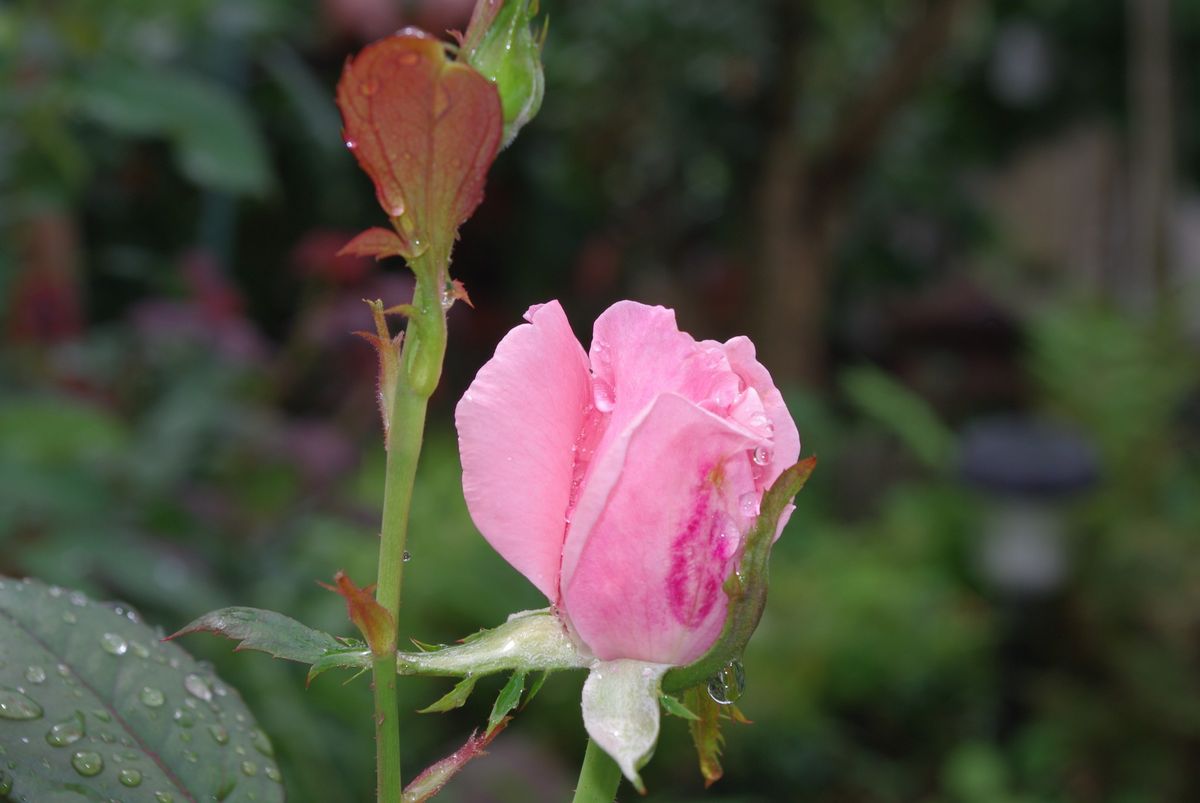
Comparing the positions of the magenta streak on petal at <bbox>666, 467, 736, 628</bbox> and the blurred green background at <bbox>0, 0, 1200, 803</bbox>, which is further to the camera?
the blurred green background at <bbox>0, 0, 1200, 803</bbox>

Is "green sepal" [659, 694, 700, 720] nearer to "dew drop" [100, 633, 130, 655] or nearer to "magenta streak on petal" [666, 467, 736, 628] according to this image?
"magenta streak on petal" [666, 467, 736, 628]

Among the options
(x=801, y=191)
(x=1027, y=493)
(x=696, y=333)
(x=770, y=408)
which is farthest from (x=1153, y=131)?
(x=770, y=408)

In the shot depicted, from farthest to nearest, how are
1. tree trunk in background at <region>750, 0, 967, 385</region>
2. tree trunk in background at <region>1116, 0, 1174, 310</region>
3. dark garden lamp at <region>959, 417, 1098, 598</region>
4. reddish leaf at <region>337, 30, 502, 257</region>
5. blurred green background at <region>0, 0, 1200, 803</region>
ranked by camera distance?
tree trunk in background at <region>1116, 0, 1174, 310</region> → tree trunk in background at <region>750, 0, 967, 385</region> → dark garden lamp at <region>959, 417, 1098, 598</region> → blurred green background at <region>0, 0, 1200, 803</region> → reddish leaf at <region>337, 30, 502, 257</region>

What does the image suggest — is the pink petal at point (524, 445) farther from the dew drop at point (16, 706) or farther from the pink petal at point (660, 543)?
the dew drop at point (16, 706)

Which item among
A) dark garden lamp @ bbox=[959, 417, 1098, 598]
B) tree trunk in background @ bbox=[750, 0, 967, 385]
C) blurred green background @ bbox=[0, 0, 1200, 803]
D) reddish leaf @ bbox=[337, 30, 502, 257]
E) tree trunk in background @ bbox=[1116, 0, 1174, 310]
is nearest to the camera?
reddish leaf @ bbox=[337, 30, 502, 257]

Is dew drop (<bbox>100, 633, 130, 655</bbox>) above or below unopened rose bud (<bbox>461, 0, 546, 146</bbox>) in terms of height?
below

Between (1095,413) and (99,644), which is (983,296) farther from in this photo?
(99,644)

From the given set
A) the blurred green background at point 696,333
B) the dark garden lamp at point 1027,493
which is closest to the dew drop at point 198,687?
the blurred green background at point 696,333

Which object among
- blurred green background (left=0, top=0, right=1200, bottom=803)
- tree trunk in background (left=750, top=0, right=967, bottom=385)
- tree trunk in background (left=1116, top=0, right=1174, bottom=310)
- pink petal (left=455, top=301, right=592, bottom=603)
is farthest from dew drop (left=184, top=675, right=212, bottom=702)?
tree trunk in background (left=1116, top=0, right=1174, bottom=310)
